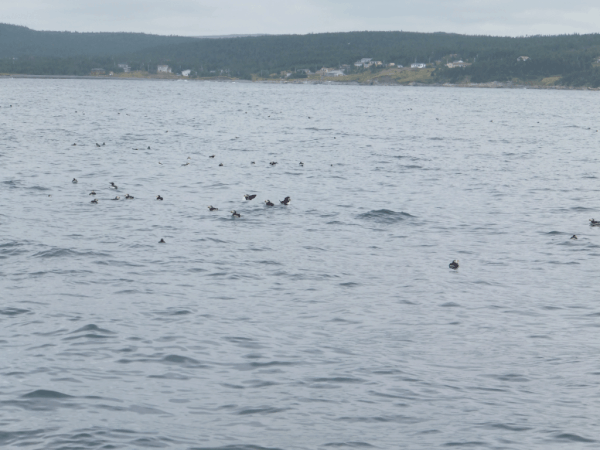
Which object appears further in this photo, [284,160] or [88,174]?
[284,160]

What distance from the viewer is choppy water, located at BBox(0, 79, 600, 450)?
11.4 meters

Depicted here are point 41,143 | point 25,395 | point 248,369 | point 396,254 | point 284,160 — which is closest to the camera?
point 25,395

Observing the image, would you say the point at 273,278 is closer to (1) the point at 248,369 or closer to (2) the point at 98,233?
(1) the point at 248,369

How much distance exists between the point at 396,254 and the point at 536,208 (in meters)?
12.3

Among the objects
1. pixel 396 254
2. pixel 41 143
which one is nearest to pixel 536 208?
pixel 396 254

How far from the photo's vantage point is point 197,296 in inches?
712

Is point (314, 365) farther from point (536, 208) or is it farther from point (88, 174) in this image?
point (88, 174)

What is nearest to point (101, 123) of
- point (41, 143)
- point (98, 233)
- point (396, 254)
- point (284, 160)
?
point (41, 143)

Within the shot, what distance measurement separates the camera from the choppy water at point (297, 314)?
1136 centimetres

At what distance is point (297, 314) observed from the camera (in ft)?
55.2

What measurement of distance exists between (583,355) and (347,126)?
239ft

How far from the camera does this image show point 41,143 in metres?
56.0

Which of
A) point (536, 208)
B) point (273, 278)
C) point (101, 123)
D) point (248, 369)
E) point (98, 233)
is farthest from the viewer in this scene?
point (101, 123)

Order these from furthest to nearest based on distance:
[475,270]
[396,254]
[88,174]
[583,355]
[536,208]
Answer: [88,174], [536,208], [396,254], [475,270], [583,355]
